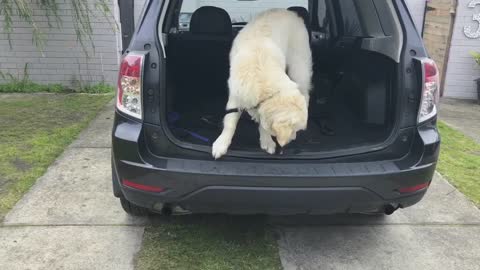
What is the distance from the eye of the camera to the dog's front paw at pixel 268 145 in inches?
104

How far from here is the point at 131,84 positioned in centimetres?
256

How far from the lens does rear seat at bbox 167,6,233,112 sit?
4.06 metres

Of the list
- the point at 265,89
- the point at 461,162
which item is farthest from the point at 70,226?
the point at 461,162

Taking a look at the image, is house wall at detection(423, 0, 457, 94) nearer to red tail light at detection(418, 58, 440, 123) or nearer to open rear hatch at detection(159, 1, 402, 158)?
open rear hatch at detection(159, 1, 402, 158)

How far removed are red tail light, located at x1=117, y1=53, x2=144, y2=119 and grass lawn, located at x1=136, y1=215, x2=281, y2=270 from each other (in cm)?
95

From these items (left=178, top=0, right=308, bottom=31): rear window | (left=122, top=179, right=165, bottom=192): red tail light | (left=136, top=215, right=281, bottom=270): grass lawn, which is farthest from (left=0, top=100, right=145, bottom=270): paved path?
(left=178, top=0, right=308, bottom=31): rear window

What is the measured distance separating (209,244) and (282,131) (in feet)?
3.46

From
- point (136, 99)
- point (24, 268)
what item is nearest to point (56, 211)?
point (24, 268)

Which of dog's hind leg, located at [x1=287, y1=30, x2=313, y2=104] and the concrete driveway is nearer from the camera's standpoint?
the concrete driveway

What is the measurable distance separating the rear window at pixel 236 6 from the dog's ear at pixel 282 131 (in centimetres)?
259

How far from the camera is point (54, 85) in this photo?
7465 mm

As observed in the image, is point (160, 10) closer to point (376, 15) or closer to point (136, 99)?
point (136, 99)

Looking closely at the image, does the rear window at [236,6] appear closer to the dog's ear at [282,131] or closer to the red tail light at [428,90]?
the red tail light at [428,90]

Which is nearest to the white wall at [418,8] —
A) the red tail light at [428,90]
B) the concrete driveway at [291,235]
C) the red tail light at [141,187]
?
the concrete driveway at [291,235]
